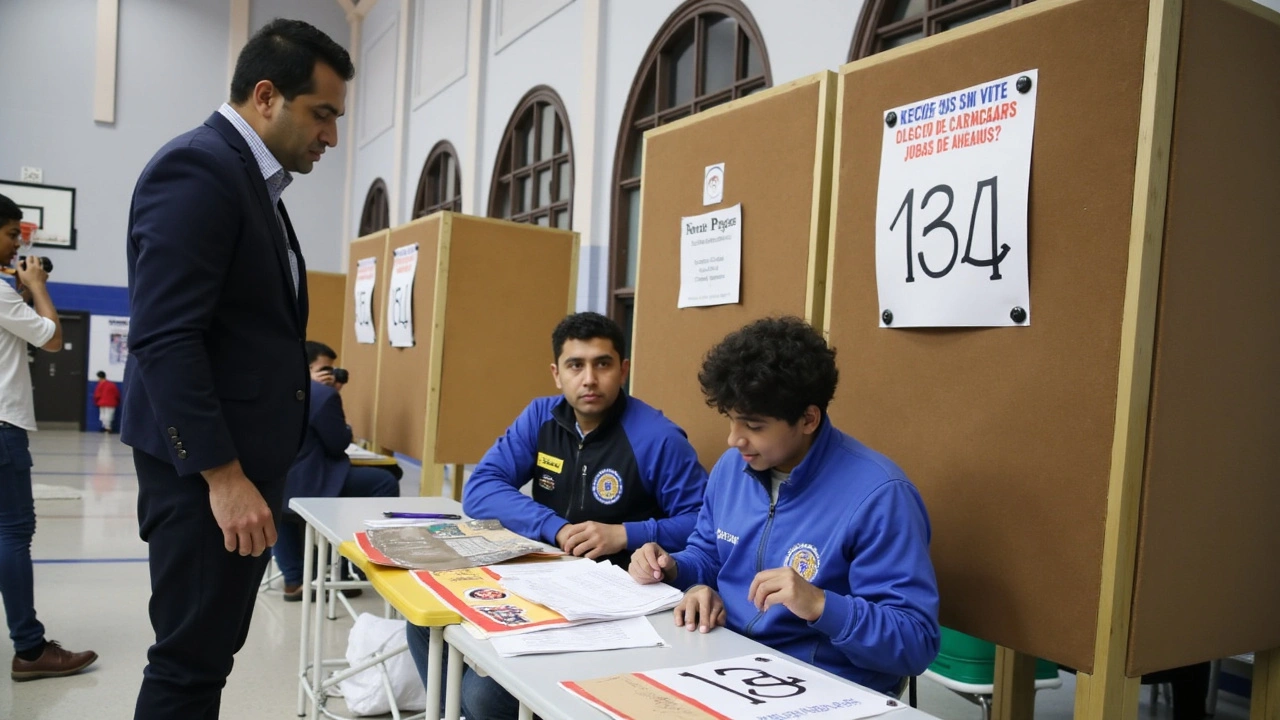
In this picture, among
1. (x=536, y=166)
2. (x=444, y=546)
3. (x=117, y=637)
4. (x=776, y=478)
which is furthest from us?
(x=536, y=166)

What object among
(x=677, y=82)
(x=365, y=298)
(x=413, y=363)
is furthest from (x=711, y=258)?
(x=677, y=82)

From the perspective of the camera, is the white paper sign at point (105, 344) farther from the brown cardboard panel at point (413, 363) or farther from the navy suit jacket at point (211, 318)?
the navy suit jacket at point (211, 318)

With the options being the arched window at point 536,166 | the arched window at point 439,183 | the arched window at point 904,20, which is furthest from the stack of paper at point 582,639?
the arched window at point 439,183

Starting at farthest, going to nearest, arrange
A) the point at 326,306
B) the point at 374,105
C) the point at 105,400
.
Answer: the point at 105,400, the point at 374,105, the point at 326,306

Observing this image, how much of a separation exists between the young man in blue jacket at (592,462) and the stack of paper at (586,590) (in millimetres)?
386

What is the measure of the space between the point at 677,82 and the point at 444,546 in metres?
3.87

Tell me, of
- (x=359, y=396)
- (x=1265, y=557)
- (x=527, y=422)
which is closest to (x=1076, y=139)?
(x=1265, y=557)

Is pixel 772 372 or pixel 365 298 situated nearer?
pixel 772 372

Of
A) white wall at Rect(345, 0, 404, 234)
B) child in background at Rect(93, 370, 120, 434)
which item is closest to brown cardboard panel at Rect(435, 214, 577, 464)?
white wall at Rect(345, 0, 404, 234)

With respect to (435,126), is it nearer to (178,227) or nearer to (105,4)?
(105,4)

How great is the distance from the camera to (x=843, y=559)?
1.39 m

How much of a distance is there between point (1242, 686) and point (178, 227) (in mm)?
3218

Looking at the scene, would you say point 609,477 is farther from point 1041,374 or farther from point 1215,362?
point 1215,362

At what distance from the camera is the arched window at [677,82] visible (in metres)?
4.41
